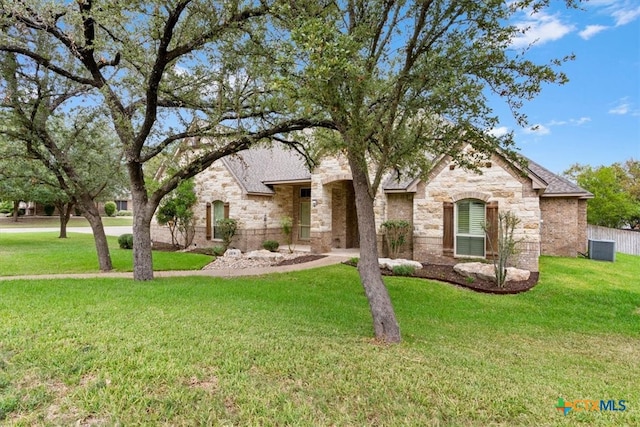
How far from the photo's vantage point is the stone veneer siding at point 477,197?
1252cm

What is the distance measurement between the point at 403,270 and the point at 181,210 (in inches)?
459

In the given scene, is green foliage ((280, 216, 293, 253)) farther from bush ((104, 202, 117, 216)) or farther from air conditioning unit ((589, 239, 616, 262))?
bush ((104, 202, 117, 216))

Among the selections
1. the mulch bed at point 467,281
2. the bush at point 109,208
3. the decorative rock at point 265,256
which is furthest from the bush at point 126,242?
the bush at point 109,208

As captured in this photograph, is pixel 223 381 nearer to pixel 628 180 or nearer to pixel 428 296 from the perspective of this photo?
pixel 428 296

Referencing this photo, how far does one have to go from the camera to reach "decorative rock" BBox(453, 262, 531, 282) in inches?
455

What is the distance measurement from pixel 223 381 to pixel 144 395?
76 cm

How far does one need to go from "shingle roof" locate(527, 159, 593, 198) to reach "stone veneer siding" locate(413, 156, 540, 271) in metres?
2.84

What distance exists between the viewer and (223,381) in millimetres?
3818

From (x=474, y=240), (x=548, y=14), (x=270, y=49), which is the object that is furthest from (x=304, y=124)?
(x=474, y=240)

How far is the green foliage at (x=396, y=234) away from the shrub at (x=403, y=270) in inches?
91.3

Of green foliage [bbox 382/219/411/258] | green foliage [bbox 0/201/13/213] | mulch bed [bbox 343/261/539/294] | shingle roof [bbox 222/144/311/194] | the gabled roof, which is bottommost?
mulch bed [bbox 343/261/539/294]

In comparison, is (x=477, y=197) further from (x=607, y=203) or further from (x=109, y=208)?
(x=109, y=208)

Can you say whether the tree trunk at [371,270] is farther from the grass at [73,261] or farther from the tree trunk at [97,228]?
the tree trunk at [97,228]

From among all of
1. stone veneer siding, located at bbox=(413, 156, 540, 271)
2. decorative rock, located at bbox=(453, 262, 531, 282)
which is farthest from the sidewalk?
decorative rock, located at bbox=(453, 262, 531, 282)
